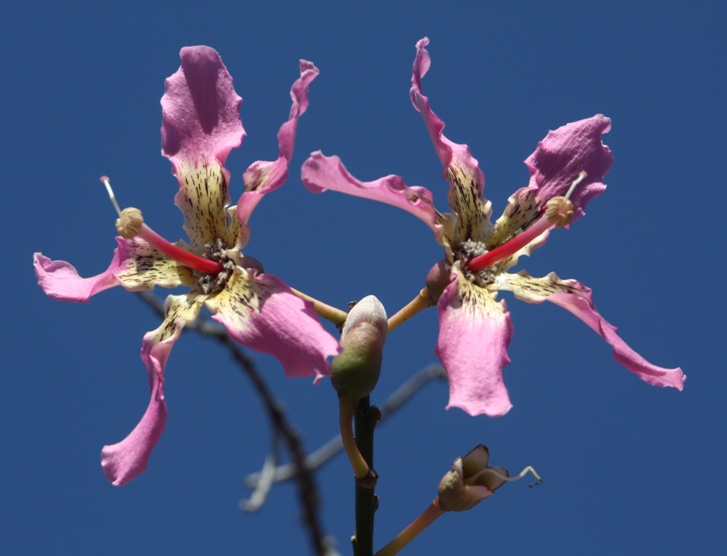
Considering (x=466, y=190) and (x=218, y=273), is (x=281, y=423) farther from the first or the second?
(x=466, y=190)

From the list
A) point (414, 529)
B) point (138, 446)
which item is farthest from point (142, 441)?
point (414, 529)

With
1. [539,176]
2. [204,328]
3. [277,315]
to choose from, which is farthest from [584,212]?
[204,328]

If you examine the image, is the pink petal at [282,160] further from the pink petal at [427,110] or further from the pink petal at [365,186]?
the pink petal at [427,110]

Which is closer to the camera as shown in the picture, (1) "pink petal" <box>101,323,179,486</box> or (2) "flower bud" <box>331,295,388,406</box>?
(2) "flower bud" <box>331,295,388,406</box>

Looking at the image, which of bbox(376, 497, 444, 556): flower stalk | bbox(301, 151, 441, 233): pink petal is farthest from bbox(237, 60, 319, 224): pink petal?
bbox(376, 497, 444, 556): flower stalk

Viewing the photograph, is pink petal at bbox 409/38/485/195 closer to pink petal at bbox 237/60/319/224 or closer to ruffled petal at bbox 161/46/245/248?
pink petal at bbox 237/60/319/224
